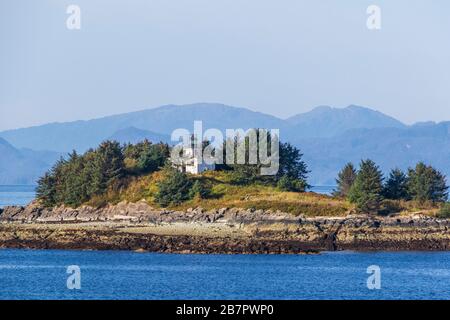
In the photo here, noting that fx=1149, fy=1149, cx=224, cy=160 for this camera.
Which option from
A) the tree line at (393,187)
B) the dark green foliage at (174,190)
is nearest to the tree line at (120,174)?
the dark green foliage at (174,190)

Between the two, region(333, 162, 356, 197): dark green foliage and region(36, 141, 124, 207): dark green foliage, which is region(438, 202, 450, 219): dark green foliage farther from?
region(36, 141, 124, 207): dark green foliage

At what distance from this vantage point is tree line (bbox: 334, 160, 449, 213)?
82438 mm

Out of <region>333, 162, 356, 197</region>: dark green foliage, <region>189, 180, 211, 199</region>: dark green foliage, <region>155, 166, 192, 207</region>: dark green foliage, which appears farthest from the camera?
<region>333, 162, 356, 197</region>: dark green foliage

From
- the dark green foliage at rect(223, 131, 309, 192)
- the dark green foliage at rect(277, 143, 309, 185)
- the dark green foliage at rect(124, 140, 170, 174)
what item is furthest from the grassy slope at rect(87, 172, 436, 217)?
the dark green foliage at rect(277, 143, 309, 185)

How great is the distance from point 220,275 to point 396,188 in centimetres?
2786

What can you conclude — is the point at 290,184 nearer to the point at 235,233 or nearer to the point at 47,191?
the point at 235,233

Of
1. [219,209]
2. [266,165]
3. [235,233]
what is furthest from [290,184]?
[235,233]

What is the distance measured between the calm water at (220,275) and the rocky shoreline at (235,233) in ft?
5.88

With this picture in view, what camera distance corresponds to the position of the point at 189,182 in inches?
3469

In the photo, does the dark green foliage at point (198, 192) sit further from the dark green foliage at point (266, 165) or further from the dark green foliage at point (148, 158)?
the dark green foliage at point (148, 158)
